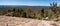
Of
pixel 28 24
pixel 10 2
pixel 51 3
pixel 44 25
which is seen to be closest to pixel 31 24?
pixel 28 24

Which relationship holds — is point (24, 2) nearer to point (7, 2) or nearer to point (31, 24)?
point (7, 2)

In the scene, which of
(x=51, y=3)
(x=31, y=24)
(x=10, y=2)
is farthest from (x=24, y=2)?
(x=31, y=24)

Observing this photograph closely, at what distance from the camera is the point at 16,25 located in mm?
6539

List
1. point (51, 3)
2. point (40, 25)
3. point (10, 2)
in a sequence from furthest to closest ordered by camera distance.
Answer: point (51, 3) < point (10, 2) < point (40, 25)

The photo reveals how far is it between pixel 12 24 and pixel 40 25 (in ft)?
4.33

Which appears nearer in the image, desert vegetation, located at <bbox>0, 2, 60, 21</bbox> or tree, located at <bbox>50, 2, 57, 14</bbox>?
desert vegetation, located at <bbox>0, 2, 60, 21</bbox>

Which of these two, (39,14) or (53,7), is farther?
(53,7)

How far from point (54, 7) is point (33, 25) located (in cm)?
782

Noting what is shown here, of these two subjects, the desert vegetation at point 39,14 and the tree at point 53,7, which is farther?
the tree at point 53,7

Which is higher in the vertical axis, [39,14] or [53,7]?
[53,7]

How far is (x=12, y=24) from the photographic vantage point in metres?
6.64

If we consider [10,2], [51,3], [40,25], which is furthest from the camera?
[51,3]

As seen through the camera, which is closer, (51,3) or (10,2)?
(10,2)

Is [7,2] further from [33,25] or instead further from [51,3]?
[33,25]
